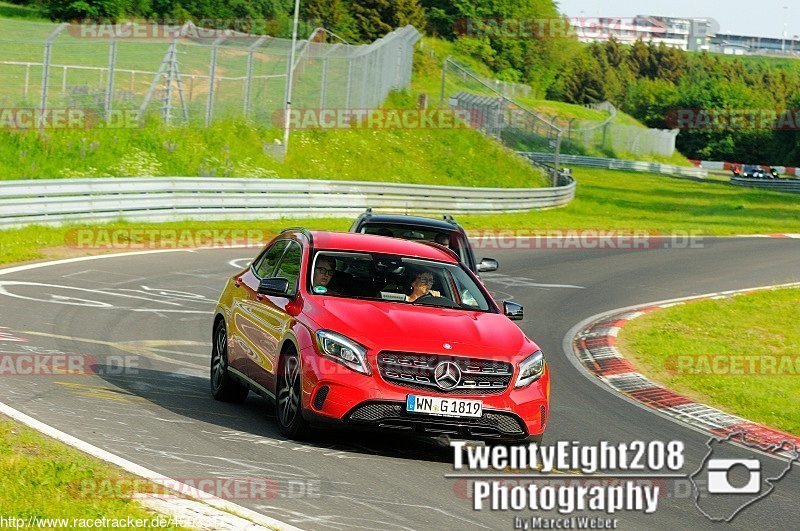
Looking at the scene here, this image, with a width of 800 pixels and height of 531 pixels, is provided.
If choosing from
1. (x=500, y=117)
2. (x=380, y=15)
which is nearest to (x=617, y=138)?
(x=380, y=15)

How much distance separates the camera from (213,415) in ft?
34.8

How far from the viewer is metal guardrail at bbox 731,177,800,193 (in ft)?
257

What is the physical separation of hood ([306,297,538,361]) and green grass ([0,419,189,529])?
2.14 m

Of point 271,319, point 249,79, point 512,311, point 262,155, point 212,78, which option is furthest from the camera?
point 262,155

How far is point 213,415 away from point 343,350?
1.78 meters

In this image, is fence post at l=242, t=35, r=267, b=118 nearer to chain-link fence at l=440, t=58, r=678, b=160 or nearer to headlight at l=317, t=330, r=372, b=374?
chain-link fence at l=440, t=58, r=678, b=160

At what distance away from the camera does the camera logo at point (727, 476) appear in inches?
372

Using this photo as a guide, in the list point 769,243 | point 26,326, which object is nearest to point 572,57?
point 769,243

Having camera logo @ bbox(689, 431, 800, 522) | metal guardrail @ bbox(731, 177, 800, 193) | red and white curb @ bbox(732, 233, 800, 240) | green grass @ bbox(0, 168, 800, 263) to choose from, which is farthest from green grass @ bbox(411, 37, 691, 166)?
camera logo @ bbox(689, 431, 800, 522)

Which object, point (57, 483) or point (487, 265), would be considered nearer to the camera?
point (57, 483)

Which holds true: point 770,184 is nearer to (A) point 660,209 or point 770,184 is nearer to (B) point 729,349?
(A) point 660,209

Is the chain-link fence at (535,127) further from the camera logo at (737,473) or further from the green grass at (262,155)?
the camera logo at (737,473)

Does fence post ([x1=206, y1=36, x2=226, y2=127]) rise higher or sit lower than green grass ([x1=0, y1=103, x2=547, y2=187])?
higher

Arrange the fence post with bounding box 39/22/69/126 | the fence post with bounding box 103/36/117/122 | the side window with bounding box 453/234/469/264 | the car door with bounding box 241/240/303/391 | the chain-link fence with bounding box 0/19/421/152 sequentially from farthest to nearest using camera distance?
the chain-link fence with bounding box 0/19/421/152 < the fence post with bounding box 103/36/117/122 < the fence post with bounding box 39/22/69/126 < the side window with bounding box 453/234/469/264 < the car door with bounding box 241/240/303/391
